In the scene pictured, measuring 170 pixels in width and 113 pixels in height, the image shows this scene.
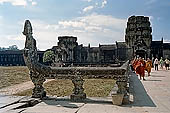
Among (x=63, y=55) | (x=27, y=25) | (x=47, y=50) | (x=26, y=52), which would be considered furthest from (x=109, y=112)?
(x=47, y=50)

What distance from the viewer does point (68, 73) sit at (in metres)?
7.46

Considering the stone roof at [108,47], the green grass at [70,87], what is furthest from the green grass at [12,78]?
the stone roof at [108,47]

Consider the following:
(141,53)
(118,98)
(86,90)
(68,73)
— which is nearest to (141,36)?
(141,53)

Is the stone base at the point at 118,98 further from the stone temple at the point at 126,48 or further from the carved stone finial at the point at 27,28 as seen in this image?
the stone temple at the point at 126,48

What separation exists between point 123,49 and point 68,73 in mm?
46343

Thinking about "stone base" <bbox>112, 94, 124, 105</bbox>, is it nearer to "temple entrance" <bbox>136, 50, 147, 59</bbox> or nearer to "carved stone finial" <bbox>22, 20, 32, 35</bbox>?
"carved stone finial" <bbox>22, 20, 32, 35</bbox>

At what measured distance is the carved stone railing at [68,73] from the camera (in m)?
7.16

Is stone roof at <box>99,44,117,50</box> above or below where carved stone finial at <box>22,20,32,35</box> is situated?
above

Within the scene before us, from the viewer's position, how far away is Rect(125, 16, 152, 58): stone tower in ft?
154

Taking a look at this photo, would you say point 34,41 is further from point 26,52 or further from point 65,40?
point 65,40

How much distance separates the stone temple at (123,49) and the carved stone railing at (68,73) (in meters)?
37.4

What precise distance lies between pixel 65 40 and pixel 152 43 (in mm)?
21564

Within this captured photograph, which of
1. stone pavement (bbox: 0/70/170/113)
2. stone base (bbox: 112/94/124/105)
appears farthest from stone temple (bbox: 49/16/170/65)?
stone base (bbox: 112/94/124/105)

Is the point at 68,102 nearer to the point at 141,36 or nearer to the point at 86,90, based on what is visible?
the point at 86,90
